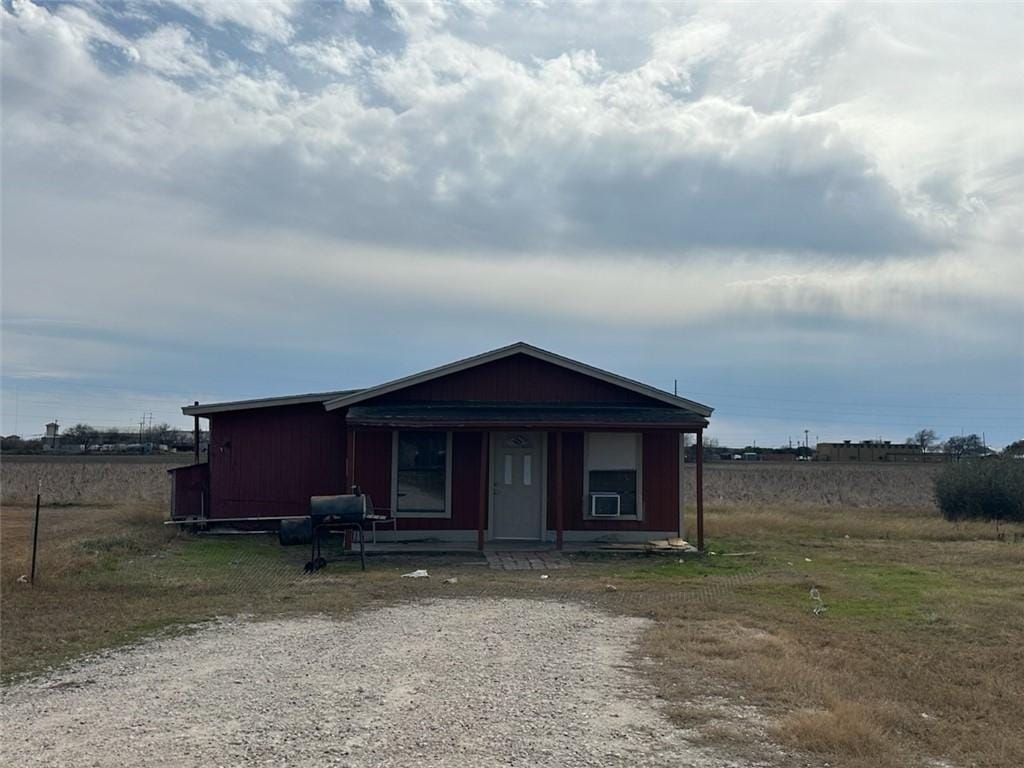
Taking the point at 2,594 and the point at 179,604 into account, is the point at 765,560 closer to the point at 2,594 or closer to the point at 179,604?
the point at 179,604

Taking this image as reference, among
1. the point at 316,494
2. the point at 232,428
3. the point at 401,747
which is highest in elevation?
the point at 232,428

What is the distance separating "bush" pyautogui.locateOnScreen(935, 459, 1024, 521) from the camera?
22.1 m

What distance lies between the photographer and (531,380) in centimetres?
1675

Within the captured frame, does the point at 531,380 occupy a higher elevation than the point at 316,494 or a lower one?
higher

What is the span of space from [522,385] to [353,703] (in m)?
10.8

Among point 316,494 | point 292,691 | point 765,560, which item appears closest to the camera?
point 292,691

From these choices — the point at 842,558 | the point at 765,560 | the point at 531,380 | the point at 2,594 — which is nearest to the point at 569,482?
the point at 531,380

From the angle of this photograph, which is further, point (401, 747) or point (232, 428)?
point (232, 428)

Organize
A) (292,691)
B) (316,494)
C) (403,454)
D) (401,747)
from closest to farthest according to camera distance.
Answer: (401,747) < (292,691) < (403,454) < (316,494)

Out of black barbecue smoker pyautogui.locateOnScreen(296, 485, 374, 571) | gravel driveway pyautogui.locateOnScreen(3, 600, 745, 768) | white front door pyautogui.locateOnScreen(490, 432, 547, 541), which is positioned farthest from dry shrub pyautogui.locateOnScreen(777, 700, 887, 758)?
white front door pyautogui.locateOnScreen(490, 432, 547, 541)

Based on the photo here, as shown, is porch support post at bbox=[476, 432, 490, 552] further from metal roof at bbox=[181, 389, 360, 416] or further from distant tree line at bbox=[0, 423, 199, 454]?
distant tree line at bbox=[0, 423, 199, 454]

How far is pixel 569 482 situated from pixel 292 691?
10.0 meters

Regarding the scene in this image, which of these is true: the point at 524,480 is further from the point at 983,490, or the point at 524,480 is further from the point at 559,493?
the point at 983,490

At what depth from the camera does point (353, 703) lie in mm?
6215
